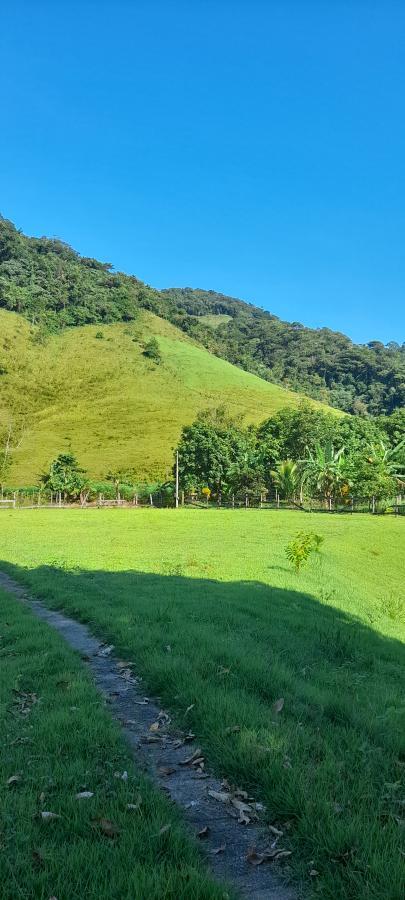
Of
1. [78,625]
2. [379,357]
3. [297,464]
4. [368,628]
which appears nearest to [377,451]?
[297,464]

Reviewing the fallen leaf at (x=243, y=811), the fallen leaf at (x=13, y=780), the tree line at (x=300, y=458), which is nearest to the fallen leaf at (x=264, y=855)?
the fallen leaf at (x=243, y=811)

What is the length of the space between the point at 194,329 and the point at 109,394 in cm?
5793

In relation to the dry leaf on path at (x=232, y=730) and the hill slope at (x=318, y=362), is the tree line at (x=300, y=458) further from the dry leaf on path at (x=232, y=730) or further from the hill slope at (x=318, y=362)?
the hill slope at (x=318, y=362)

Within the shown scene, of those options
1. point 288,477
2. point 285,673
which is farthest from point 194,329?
point 285,673

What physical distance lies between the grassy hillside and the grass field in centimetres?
6535

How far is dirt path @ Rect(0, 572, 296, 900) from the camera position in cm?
316

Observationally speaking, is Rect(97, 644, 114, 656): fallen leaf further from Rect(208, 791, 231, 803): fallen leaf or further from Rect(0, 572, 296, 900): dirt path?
Rect(208, 791, 231, 803): fallen leaf

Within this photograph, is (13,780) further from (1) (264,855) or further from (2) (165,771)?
(1) (264,855)

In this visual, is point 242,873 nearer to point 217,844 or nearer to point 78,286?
point 217,844

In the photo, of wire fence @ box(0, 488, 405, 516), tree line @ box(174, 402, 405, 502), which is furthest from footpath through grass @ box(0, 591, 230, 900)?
wire fence @ box(0, 488, 405, 516)

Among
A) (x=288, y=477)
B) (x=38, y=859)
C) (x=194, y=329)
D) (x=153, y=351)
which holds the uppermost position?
(x=194, y=329)

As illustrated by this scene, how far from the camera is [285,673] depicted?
6.51m

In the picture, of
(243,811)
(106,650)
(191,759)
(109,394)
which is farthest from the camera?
(109,394)

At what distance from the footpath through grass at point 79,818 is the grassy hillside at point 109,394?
7643 cm
